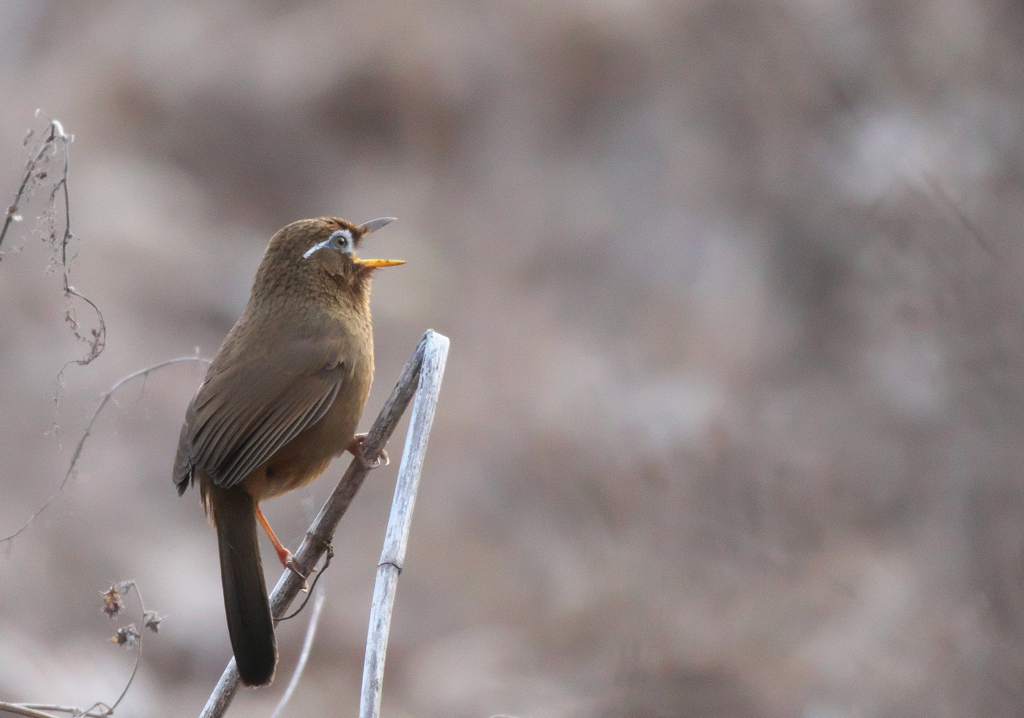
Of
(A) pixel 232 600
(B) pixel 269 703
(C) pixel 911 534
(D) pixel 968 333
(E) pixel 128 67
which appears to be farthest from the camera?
(E) pixel 128 67

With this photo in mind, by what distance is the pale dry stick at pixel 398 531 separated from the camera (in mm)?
2334

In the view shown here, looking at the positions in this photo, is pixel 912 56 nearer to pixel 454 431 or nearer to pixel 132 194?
pixel 454 431

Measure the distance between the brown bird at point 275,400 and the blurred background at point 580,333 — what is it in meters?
2.71

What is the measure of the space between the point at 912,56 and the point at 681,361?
3310 millimetres

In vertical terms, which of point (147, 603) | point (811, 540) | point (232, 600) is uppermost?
point (811, 540)

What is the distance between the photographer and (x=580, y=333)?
767 cm

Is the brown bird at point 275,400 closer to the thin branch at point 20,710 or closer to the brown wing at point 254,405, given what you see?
the brown wing at point 254,405

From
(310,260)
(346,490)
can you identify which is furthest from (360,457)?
(310,260)

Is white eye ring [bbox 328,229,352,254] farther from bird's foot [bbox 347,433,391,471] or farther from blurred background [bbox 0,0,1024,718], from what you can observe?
blurred background [bbox 0,0,1024,718]

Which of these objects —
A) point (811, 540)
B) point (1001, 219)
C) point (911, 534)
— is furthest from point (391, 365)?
point (1001, 219)

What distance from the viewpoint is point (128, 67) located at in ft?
26.0

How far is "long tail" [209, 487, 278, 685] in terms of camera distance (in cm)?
249

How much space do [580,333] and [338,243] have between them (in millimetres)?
4473

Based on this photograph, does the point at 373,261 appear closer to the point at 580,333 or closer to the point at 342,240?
the point at 342,240
